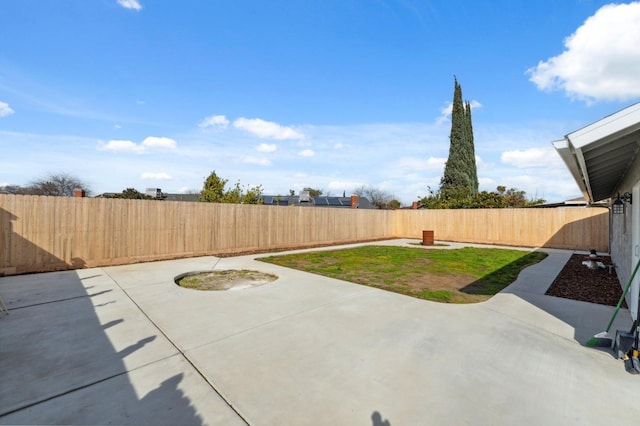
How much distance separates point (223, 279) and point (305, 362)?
14.1 feet

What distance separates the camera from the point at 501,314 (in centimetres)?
407

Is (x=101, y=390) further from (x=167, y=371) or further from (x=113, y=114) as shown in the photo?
(x=113, y=114)

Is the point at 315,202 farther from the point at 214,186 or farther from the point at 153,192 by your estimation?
the point at 214,186

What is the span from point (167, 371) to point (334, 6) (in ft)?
37.1

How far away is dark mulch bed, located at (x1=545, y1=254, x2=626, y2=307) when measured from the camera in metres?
5.01

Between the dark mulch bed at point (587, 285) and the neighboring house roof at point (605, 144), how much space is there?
2107 millimetres

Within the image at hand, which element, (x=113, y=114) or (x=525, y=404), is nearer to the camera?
(x=525, y=404)

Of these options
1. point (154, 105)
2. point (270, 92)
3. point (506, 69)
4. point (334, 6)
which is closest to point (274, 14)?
point (334, 6)

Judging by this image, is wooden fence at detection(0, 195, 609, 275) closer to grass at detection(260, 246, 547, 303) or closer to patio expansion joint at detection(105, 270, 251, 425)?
grass at detection(260, 246, 547, 303)

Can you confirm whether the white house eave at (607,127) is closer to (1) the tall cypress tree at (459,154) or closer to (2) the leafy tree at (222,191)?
(2) the leafy tree at (222,191)

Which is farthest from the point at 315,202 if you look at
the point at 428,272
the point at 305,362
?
the point at 305,362

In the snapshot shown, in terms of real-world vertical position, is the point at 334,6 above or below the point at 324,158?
above

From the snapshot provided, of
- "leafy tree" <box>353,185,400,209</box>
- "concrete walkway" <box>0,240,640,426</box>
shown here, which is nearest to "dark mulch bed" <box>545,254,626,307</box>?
"concrete walkway" <box>0,240,640,426</box>

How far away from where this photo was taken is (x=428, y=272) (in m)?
7.21
